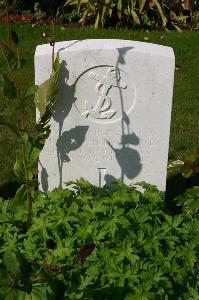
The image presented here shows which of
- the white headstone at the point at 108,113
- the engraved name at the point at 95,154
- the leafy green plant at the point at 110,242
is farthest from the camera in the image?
the engraved name at the point at 95,154

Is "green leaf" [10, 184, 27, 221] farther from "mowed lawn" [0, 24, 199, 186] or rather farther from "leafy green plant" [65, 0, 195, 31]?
"leafy green plant" [65, 0, 195, 31]

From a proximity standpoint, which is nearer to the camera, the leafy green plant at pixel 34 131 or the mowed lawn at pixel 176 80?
the leafy green plant at pixel 34 131

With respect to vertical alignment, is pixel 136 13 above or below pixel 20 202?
above

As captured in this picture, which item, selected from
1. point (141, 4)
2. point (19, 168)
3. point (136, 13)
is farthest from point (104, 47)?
point (136, 13)

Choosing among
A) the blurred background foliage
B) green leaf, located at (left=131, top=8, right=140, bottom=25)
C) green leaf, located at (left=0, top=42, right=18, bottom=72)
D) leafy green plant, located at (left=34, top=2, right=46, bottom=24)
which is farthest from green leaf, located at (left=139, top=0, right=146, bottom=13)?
green leaf, located at (left=0, top=42, right=18, bottom=72)

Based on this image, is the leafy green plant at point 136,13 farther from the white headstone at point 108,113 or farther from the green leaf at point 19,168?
the green leaf at point 19,168

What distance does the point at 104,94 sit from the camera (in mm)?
3395

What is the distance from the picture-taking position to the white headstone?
10.8 feet

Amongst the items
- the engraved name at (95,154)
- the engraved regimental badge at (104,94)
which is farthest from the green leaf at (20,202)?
the engraved regimental badge at (104,94)

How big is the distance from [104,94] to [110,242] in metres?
0.86

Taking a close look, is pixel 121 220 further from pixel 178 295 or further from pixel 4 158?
pixel 4 158

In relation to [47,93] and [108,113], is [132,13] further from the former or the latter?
[47,93]

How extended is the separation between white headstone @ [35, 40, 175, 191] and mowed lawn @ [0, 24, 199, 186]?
0.27 meters

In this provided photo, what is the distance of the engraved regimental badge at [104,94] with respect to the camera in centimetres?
333
